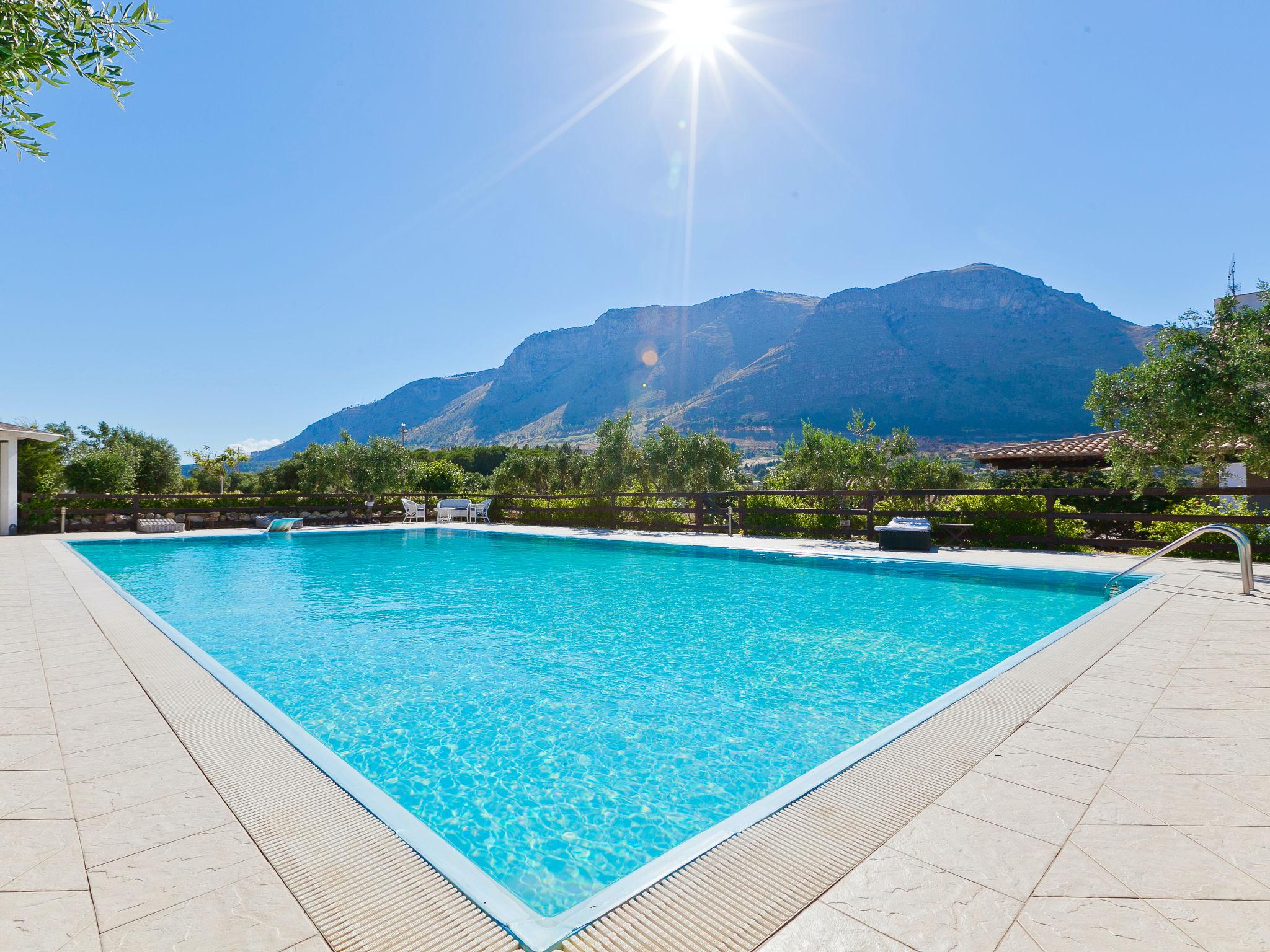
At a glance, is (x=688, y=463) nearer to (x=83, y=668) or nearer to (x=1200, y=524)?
(x=1200, y=524)

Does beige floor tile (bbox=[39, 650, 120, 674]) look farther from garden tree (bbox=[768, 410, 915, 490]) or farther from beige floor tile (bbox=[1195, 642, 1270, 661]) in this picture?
garden tree (bbox=[768, 410, 915, 490])

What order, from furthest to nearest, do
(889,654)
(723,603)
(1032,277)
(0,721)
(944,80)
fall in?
1. (1032,277)
2. (944,80)
3. (723,603)
4. (889,654)
5. (0,721)

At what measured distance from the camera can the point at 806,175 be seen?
18828 mm

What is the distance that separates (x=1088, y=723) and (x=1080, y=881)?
1.61 metres

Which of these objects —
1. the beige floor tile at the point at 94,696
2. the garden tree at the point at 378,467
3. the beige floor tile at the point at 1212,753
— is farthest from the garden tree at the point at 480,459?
the beige floor tile at the point at 1212,753

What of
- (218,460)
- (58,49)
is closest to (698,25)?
(58,49)

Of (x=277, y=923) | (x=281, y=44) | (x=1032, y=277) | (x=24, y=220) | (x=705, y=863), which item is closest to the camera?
(x=277, y=923)

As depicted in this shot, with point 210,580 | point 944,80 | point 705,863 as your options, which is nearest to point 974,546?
point 944,80

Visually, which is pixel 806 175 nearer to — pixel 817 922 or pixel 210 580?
pixel 210 580

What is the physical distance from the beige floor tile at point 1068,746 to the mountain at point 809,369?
57.1 metres

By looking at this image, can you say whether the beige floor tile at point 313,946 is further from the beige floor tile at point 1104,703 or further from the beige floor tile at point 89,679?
the beige floor tile at point 89,679

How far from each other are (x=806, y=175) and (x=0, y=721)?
21.1m

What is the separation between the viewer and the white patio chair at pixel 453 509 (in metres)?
20.8

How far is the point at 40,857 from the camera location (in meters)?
1.81
